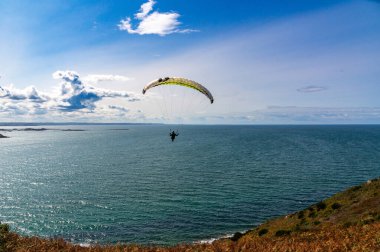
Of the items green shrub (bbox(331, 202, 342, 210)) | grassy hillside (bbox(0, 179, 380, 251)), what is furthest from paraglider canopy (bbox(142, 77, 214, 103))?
green shrub (bbox(331, 202, 342, 210))

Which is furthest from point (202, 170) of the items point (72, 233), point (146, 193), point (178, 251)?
point (178, 251)

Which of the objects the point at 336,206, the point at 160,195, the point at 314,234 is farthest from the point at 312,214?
the point at 160,195

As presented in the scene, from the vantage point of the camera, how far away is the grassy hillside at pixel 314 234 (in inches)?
764

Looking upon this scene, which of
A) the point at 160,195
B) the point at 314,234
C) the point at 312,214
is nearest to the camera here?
the point at 314,234

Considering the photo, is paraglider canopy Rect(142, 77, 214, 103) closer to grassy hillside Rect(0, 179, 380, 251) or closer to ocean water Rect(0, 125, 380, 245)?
grassy hillside Rect(0, 179, 380, 251)

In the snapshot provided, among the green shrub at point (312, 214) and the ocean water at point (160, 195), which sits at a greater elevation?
the green shrub at point (312, 214)

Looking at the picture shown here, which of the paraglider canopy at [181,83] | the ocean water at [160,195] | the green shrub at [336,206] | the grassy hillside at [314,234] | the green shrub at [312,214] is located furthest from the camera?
the ocean water at [160,195]

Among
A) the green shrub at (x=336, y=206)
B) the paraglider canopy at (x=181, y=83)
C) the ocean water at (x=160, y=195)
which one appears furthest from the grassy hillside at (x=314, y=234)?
the paraglider canopy at (x=181, y=83)

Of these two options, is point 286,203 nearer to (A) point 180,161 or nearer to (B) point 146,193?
(B) point 146,193

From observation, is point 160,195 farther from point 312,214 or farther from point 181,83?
point 181,83

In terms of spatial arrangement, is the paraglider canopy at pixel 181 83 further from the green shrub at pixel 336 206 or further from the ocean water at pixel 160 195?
the green shrub at pixel 336 206

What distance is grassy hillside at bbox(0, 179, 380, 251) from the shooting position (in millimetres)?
19406

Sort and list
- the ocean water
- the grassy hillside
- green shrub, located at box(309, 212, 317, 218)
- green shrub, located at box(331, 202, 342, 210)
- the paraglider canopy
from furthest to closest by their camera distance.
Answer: the ocean water, green shrub, located at box(331, 202, 342, 210), green shrub, located at box(309, 212, 317, 218), the paraglider canopy, the grassy hillside

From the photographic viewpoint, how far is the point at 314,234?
2597 centimetres
